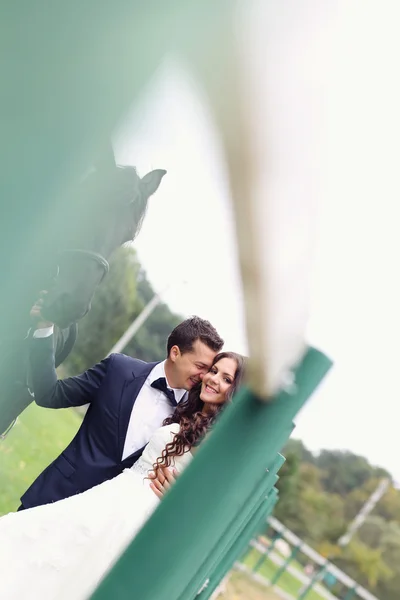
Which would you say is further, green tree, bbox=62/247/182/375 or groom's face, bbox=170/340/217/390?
green tree, bbox=62/247/182/375

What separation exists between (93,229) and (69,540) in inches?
27.4

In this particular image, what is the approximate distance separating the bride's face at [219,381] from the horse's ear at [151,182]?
0.29 meters

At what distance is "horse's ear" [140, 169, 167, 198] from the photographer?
2.15ft

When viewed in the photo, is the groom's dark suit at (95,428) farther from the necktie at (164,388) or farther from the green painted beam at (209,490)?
the green painted beam at (209,490)

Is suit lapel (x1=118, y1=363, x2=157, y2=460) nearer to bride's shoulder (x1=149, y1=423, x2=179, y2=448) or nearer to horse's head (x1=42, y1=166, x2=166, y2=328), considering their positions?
bride's shoulder (x1=149, y1=423, x2=179, y2=448)

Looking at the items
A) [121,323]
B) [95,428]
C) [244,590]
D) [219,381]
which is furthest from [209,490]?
[244,590]

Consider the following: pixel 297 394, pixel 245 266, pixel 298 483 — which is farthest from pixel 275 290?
pixel 298 483

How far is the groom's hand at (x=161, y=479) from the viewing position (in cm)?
80

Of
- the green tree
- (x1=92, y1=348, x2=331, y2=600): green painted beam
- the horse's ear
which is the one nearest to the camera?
(x1=92, y1=348, x2=331, y2=600): green painted beam

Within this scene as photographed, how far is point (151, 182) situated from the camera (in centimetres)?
68

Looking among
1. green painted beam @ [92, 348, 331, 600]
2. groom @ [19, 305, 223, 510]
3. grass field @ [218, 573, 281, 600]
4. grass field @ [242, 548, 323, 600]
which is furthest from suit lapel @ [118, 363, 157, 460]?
grass field @ [242, 548, 323, 600]

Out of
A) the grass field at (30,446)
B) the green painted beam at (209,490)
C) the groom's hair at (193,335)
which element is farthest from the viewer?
the grass field at (30,446)

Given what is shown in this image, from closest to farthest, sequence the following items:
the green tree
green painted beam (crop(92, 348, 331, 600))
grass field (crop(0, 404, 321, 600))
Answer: green painted beam (crop(92, 348, 331, 600)) < grass field (crop(0, 404, 321, 600)) < the green tree

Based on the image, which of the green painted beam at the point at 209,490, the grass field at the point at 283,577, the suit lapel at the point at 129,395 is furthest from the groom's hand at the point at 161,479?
the grass field at the point at 283,577
